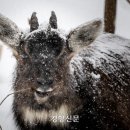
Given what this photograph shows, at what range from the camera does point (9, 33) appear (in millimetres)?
6254

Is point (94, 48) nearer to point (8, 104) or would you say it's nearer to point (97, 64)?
point (97, 64)

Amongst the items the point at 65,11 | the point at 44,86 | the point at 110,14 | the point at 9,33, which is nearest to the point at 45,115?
the point at 44,86

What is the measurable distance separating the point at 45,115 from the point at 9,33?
1121mm

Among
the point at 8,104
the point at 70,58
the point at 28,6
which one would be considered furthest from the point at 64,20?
the point at 70,58

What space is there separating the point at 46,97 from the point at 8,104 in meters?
2.79

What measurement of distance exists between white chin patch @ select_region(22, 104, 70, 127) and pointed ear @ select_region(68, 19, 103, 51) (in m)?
0.78

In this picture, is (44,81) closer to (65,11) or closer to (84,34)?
(84,34)

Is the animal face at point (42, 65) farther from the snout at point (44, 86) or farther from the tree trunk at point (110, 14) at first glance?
the tree trunk at point (110, 14)

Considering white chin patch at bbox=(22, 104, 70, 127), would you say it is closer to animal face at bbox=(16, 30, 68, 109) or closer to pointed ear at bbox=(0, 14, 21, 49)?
animal face at bbox=(16, 30, 68, 109)

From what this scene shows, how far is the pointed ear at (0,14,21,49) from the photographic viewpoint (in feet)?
20.3

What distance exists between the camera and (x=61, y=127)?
20.8 ft

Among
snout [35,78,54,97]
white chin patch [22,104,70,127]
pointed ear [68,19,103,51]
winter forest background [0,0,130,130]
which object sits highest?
pointed ear [68,19,103,51]

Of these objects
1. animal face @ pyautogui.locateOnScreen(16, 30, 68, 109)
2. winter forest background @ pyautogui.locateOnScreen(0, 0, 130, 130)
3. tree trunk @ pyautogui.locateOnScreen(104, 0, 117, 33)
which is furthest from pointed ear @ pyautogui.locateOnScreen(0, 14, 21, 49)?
winter forest background @ pyautogui.locateOnScreen(0, 0, 130, 130)

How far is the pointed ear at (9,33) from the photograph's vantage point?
6180 mm
